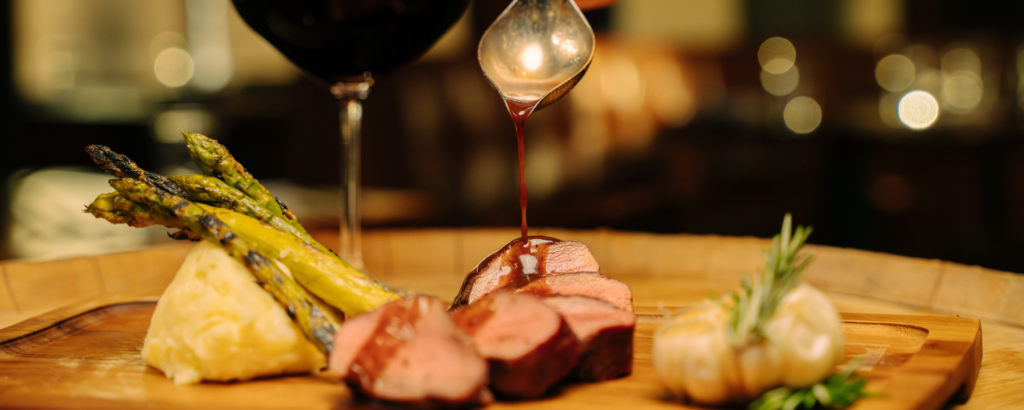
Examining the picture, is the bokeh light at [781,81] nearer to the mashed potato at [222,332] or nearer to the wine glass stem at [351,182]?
the wine glass stem at [351,182]

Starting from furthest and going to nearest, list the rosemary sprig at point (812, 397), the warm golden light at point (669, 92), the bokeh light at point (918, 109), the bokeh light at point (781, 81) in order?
the bokeh light at point (781, 81), the bokeh light at point (918, 109), the warm golden light at point (669, 92), the rosemary sprig at point (812, 397)

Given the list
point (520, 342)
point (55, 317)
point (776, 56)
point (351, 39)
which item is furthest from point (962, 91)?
point (55, 317)

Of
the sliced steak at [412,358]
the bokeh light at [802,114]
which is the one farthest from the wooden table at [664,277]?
the bokeh light at [802,114]

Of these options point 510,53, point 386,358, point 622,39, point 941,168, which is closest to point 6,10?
point 622,39

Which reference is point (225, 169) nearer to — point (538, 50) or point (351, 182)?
point (351, 182)

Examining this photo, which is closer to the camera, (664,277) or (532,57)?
(532,57)

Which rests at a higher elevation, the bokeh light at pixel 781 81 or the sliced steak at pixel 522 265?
the bokeh light at pixel 781 81
